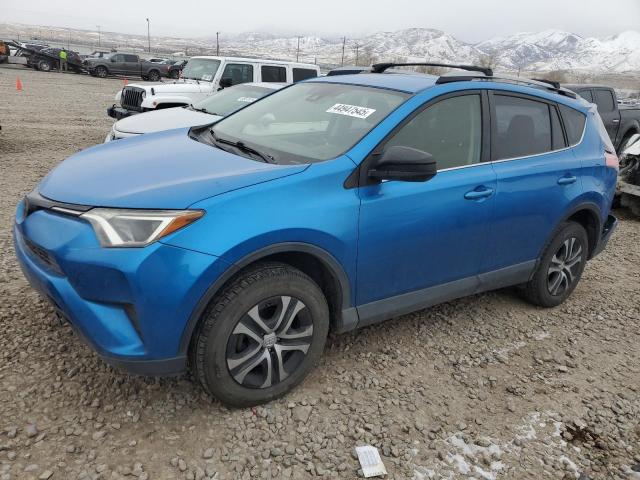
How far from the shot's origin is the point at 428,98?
10.3 feet

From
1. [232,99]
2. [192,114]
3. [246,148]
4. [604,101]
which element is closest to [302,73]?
[232,99]

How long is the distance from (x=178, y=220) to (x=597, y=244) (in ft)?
12.0

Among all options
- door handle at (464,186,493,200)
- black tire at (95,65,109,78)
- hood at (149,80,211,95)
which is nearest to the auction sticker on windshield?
door handle at (464,186,493,200)

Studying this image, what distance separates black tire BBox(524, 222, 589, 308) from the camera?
159 inches

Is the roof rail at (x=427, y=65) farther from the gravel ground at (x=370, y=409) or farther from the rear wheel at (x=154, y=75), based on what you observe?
the rear wheel at (x=154, y=75)

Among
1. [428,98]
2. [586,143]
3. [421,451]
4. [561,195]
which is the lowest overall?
[421,451]

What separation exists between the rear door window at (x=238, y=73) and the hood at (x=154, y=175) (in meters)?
8.18

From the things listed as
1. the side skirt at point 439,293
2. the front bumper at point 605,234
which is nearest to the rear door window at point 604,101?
the front bumper at point 605,234

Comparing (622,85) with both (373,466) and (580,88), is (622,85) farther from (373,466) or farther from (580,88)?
(373,466)

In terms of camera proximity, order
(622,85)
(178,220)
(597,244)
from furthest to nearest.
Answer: (622,85) < (597,244) < (178,220)

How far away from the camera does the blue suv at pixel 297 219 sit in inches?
90.8

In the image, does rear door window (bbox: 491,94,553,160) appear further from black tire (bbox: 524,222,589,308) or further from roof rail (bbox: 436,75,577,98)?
black tire (bbox: 524,222,589,308)

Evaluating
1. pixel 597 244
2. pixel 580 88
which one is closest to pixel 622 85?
pixel 580 88

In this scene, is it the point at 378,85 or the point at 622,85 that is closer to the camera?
the point at 378,85
